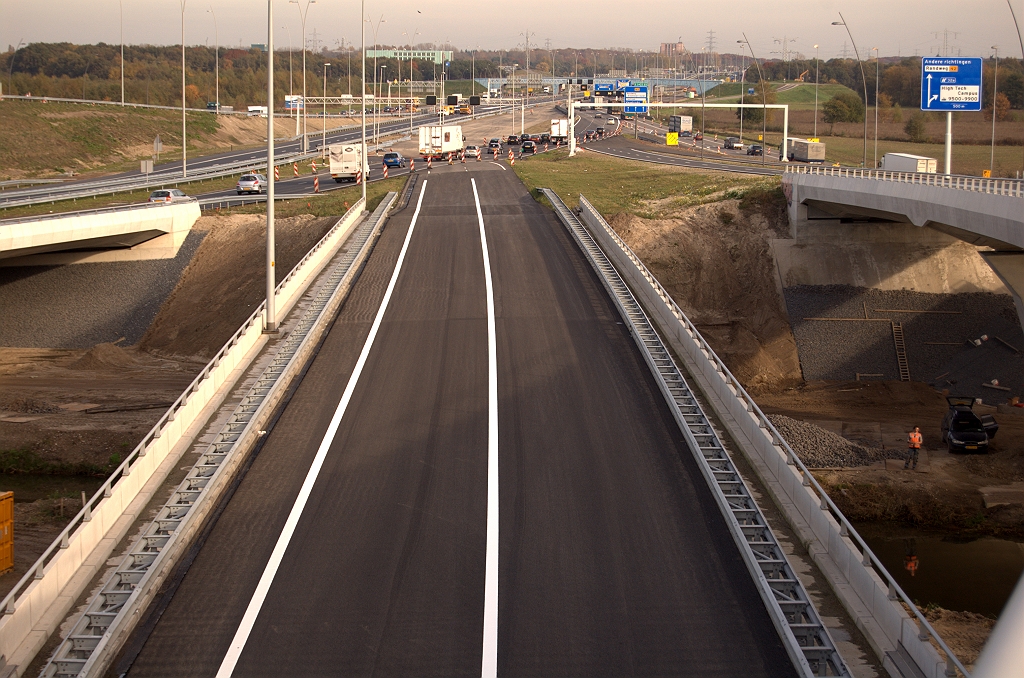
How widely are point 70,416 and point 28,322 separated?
38.9ft

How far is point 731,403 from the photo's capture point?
1934cm

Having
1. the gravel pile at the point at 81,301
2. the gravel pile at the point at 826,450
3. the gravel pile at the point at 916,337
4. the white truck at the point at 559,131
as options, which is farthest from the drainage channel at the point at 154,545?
the white truck at the point at 559,131

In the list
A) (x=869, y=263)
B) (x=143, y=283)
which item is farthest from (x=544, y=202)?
(x=143, y=283)

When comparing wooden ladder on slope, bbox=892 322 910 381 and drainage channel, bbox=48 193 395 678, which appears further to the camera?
wooden ladder on slope, bbox=892 322 910 381

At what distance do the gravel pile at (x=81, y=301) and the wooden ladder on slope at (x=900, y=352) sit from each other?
104 feet

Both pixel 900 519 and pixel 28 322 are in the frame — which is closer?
pixel 900 519

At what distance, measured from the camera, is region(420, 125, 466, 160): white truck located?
7269cm

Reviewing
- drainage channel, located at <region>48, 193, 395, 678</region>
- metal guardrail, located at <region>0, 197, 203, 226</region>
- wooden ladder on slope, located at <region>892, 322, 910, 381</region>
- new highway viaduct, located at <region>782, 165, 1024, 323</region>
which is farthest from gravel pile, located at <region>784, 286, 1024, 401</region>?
metal guardrail, located at <region>0, 197, 203, 226</region>

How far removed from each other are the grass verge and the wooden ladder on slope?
1173cm

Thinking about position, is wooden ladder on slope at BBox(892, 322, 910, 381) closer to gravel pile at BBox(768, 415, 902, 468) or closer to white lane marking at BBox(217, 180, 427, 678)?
→ gravel pile at BBox(768, 415, 902, 468)

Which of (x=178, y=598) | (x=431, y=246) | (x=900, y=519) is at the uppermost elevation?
(x=431, y=246)

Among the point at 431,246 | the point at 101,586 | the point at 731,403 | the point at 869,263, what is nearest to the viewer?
the point at 101,586

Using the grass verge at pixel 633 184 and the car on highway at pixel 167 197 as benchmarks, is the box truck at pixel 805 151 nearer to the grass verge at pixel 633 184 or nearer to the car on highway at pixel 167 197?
the grass verge at pixel 633 184

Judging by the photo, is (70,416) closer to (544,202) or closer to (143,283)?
(143,283)
